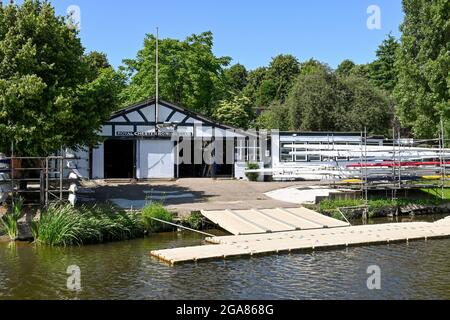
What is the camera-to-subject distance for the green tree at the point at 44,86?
17.8 meters

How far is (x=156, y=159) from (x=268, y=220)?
1425 cm

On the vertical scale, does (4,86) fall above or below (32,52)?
below

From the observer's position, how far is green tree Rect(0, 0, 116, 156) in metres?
17.8

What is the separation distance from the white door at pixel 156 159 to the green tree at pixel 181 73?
12.3 metres

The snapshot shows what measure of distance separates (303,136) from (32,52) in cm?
1823

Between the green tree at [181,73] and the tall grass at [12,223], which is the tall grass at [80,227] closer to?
the tall grass at [12,223]

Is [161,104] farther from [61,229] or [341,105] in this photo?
[341,105]

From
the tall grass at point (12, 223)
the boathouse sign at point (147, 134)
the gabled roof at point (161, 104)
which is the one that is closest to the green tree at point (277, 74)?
the gabled roof at point (161, 104)

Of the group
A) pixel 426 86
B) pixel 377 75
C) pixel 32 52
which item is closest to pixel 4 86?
pixel 32 52

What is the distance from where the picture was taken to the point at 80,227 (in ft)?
50.2

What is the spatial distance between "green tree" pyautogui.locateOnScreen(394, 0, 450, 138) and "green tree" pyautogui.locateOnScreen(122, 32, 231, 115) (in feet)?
53.2

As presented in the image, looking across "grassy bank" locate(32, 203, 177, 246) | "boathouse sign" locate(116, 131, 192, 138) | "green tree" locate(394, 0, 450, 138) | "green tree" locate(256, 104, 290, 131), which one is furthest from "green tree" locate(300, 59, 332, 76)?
"grassy bank" locate(32, 203, 177, 246)
